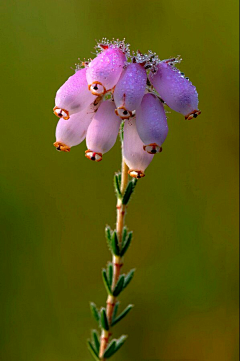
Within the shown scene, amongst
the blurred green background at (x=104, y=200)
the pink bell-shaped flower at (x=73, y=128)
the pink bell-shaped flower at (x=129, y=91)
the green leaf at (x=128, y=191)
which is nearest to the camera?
the pink bell-shaped flower at (x=129, y=91)

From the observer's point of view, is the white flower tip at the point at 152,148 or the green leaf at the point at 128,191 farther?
the green leaf at the point at 128,191

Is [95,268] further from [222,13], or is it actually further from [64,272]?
[222,13]

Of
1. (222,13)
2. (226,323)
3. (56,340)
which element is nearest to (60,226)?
(56,340)

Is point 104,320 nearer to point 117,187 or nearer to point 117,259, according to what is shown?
point 117,259

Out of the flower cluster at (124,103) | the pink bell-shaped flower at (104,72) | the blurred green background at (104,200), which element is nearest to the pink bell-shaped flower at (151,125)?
the flower cluster at (124,103)

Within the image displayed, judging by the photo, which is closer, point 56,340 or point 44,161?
point 56,340

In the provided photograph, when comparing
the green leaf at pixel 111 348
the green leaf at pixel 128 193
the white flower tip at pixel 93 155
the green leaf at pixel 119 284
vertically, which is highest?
the white flower tip at pixel 93 155

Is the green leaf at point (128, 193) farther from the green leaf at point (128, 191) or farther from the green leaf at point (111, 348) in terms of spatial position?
the green leaf at point (111, 348)

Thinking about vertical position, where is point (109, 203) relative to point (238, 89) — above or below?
below
